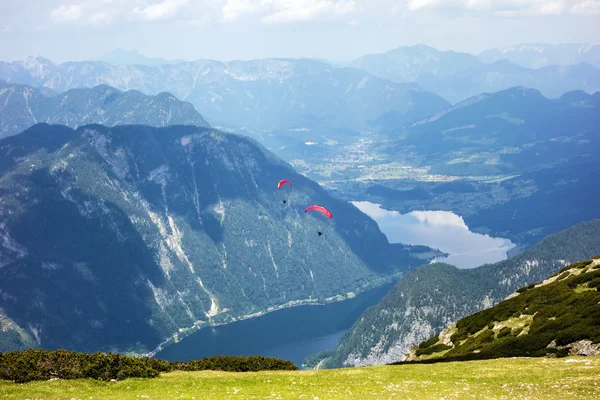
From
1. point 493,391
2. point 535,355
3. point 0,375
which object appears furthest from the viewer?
point 535,355

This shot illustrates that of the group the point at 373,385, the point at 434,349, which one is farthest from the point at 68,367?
the point at 434,349

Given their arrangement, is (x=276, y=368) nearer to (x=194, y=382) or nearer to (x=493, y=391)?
(x=194, y=382)

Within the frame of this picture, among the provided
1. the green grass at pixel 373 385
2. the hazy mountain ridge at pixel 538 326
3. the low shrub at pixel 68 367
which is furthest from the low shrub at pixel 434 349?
the low shrub at pixel 68 367

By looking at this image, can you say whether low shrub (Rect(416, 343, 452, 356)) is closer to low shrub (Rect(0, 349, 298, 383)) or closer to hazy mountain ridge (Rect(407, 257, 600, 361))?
hazy mountain ridge (Rect(407, 257, 600, 361))

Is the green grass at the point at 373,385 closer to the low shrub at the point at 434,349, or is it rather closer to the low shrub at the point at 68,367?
the low shrub at the point at 68,367

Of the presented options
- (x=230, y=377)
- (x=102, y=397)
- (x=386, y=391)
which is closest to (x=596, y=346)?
(x=386, y=391)

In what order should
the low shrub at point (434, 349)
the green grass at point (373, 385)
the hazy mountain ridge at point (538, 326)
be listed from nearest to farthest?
the green grass at point (373, 385), the hazy mountain ridge at point (538, 326), the low shrub at point (434, 349)
